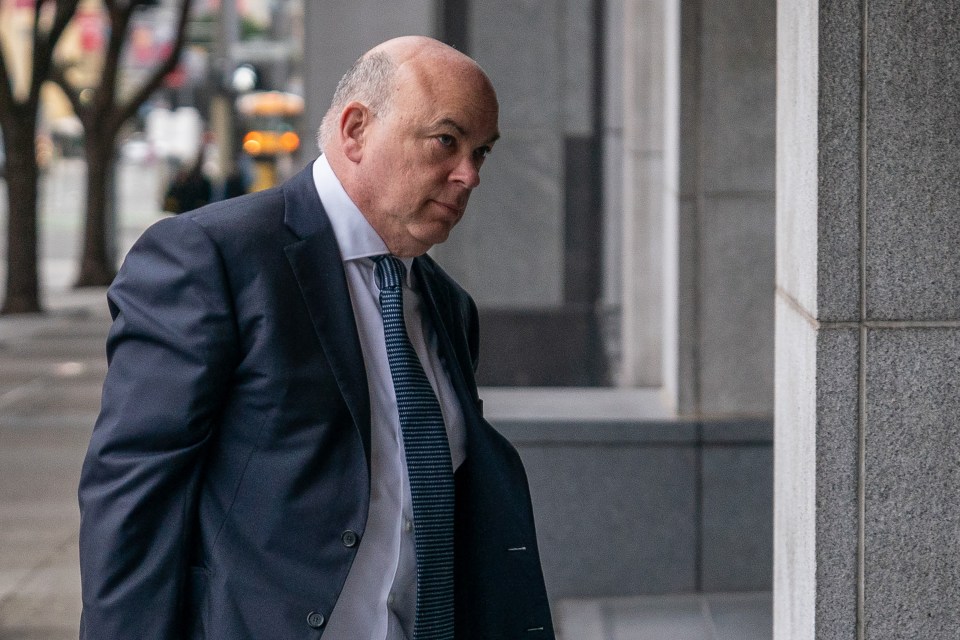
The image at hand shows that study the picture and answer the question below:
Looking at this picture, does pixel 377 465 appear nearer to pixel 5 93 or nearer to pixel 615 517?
pixel 615 517

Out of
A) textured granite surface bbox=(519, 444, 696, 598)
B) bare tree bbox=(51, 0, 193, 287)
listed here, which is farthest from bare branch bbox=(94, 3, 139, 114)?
textured granite surface bbox=(519, 444, 696, 598)

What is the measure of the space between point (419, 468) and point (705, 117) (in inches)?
172

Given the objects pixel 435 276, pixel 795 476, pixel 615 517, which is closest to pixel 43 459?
pixel 615 517

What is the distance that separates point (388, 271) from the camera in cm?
279

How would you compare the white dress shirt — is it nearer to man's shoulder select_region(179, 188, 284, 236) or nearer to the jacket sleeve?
man's shoulder select_region(179, 188, 284, 236)

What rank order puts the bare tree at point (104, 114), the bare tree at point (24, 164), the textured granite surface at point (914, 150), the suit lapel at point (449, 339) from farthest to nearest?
the bare tree at point (104, 114) → the bare tree at point (24, 164) → the textured granite surface at point (914, 150) → the suit lapel at point (449, 339)

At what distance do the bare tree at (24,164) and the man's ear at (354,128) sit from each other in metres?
17.1

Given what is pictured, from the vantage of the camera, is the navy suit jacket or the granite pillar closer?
the navy suit jacket

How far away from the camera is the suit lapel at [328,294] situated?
265 centimetres

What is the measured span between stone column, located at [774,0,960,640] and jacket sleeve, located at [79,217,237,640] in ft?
3.98

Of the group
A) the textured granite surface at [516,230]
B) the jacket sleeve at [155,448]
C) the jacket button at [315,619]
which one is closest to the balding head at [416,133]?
the jacket sleeve at [155,448]

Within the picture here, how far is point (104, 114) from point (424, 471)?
2095 cm

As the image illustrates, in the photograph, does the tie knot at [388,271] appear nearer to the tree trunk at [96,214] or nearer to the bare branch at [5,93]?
the bare branch at [5,93]

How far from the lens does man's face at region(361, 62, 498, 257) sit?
2.65 metres
